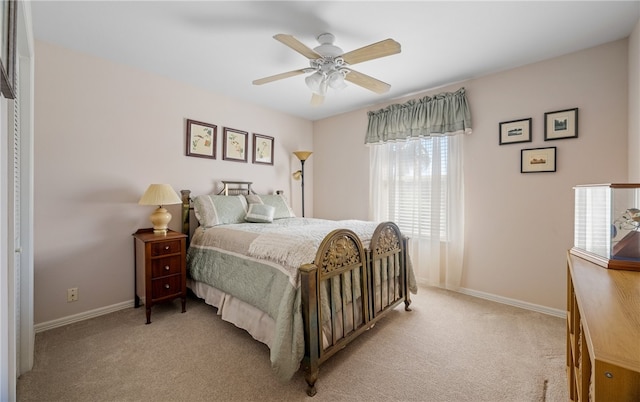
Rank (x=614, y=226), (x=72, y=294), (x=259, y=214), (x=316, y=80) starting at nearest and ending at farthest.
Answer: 1. (x=614, y=226)
2. (x=316, y=80)
3. (x=72, y=294)
4. (x=259, y=214)

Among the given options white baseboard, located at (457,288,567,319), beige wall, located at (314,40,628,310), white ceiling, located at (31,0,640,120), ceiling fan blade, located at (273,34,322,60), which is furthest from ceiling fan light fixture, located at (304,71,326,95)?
white baseboard, located at (457,288,567,319)

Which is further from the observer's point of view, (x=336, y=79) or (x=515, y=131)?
(x=515, y=131)

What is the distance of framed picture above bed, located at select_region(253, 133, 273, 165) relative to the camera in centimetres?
385

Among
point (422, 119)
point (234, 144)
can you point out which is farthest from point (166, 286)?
point (422, 119)

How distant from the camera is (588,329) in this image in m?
0.64

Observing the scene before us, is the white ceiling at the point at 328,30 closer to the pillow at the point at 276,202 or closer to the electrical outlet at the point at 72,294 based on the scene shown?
the pillow at the point at 276,202

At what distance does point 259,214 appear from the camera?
3123mm

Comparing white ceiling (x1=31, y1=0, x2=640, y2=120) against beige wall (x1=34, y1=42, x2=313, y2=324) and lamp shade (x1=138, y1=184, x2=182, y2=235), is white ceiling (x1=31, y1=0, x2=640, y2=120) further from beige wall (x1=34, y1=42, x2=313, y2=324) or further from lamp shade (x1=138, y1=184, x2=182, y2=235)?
lamp shade (x1=138, y1=184, x2=182, y2=235)

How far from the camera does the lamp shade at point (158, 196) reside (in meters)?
2.54

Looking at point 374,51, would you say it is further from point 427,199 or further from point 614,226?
point 427,199

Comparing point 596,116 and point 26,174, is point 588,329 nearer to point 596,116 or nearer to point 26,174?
point 596,116

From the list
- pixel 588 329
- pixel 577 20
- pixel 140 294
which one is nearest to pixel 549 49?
pixel 577 20

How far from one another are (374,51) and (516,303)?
2834mm

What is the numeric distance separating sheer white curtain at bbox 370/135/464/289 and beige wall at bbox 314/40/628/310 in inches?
5.3
